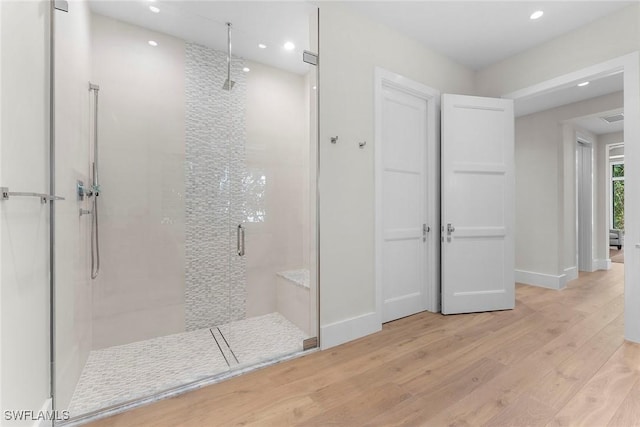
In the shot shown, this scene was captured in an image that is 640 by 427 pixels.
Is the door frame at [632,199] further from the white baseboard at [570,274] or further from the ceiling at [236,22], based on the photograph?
the ceiling at [236,22]

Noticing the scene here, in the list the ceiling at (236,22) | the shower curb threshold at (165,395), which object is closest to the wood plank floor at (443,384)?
the shower curb threshold at (165,395)

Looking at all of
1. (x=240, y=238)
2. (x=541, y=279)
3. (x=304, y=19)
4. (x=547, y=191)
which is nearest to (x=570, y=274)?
(x=541, y=279)

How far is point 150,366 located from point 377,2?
3480 millimetres

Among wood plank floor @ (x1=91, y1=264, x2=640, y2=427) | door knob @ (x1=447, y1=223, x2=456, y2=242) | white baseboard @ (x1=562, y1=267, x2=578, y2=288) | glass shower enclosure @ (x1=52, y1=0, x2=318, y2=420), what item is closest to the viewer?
wood plank floor @ (x1=91, y1=264, x2=640, y2=427)

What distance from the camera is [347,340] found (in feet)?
8.18

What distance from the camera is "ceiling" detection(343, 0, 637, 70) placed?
2.52 metres

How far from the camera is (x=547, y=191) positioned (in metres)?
4.30

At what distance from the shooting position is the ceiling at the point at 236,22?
2.26 metres

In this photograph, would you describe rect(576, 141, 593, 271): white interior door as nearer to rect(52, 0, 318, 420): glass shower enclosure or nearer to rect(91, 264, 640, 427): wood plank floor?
rect(91, 264, 640, 427): wood plank floor

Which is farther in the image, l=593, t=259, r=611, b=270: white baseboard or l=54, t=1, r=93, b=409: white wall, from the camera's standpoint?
l=593, t=259, r=611, b=270: white baseboard

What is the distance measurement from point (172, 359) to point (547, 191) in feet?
17.2

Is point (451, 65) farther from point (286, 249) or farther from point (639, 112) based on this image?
point (286, 249)

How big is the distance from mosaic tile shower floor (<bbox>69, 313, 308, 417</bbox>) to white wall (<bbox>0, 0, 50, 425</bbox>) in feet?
1.29

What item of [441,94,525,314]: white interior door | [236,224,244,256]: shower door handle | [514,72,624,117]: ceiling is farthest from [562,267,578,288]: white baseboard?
[236,224,244,256]: shower door handle
